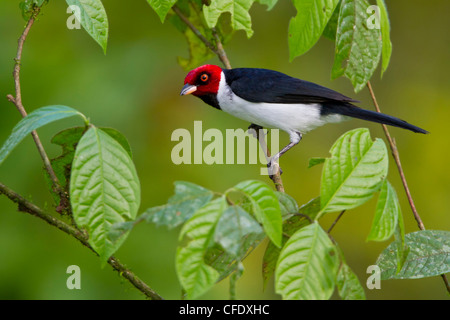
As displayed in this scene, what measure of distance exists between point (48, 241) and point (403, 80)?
398 cm

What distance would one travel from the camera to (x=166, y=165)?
4.30 metres

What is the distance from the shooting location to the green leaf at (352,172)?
1.45 m

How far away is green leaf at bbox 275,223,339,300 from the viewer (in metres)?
1.35

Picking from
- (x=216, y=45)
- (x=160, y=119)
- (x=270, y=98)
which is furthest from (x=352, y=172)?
(x=160, y=119)

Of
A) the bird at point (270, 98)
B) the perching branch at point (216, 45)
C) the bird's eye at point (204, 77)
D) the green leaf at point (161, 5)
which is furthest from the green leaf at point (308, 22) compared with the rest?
the bird's eye at point (204, 77)

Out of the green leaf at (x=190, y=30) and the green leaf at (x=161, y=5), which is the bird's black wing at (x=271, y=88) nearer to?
the green leaf at (x=190, y=30)

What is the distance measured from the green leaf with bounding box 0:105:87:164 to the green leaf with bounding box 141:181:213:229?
0.36 m

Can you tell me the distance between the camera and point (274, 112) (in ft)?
11.1

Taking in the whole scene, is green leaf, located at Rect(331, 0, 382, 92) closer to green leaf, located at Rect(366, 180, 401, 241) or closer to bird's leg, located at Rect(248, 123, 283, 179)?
green leaf, located at Rect(366, 180, 401, 241)

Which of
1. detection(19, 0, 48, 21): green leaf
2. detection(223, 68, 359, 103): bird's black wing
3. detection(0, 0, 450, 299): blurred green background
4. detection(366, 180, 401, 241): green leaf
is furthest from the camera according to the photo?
detection(0, 0, 450, 299): blurred green background

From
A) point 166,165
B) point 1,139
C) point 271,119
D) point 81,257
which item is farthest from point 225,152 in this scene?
point 1,139

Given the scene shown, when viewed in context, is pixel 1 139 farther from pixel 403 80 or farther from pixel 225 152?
pixel 403 80

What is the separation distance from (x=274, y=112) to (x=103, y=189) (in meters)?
2.08

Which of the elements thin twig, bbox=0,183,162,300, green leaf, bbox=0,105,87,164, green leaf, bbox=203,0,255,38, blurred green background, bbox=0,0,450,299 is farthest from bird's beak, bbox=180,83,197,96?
green leaf, bbox=0,105,87,164
